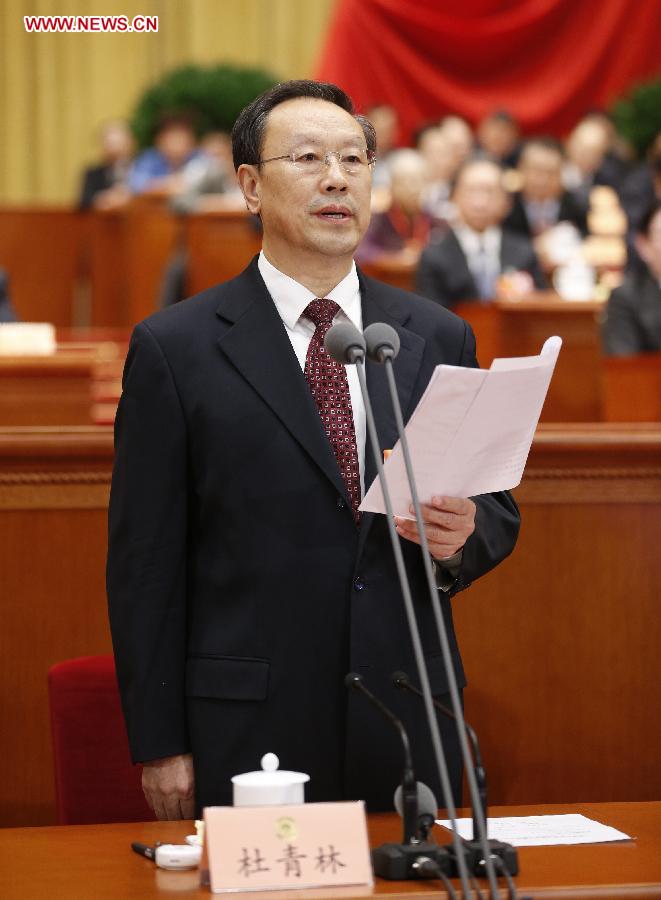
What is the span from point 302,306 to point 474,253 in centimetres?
428

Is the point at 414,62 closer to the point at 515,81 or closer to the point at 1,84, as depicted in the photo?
the point at 515,81

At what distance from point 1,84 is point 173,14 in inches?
63.7

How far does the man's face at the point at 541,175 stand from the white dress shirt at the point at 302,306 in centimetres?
623

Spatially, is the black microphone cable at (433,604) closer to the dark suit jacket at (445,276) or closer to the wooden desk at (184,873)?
the wooden desk at (184,873)

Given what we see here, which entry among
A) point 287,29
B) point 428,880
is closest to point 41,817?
point 428,880

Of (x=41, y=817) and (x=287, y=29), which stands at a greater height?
(x=287, y=29)

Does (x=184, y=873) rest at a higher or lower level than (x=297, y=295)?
lower

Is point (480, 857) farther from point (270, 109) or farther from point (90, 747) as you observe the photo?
point (270, 109)

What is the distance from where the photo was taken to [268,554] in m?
1.86

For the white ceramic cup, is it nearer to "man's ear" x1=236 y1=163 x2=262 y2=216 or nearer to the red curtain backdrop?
"man's ear" x1=236 y1=163 x2=262 y2=216

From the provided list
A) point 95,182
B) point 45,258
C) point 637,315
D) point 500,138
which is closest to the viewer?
point 637,315

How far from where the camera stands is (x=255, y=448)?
187 centimetres

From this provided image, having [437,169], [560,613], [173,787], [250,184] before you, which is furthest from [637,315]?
[437,169]

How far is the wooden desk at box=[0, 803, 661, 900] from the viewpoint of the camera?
4.84 feet
